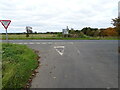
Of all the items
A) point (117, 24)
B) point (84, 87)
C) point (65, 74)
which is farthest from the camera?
point (117, 24)

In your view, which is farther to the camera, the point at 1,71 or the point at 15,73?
the point at 1,71

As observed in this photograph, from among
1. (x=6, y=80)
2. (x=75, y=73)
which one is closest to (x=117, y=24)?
(x=75, y=73)

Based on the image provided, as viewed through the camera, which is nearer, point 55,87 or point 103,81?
point 55,87

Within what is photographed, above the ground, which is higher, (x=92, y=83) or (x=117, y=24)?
(x=117, y=24)

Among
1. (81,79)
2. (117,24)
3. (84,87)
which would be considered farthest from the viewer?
(117,24)

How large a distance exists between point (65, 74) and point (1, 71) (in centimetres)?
278

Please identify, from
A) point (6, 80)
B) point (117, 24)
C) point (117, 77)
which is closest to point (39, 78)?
point (6, 80)

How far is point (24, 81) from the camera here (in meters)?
6.38

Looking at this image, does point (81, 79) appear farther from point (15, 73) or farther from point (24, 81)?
point (15, 73)

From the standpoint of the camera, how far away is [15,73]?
704cm

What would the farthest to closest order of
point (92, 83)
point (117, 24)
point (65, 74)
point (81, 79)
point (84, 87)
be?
point (117, 24)
point (65, 74)
point (81, 79)
point (92, 83)
point (84, 87)

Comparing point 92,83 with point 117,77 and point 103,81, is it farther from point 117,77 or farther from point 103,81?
point 117,77

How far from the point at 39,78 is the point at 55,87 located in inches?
54.5

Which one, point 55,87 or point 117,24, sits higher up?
point 117,24
